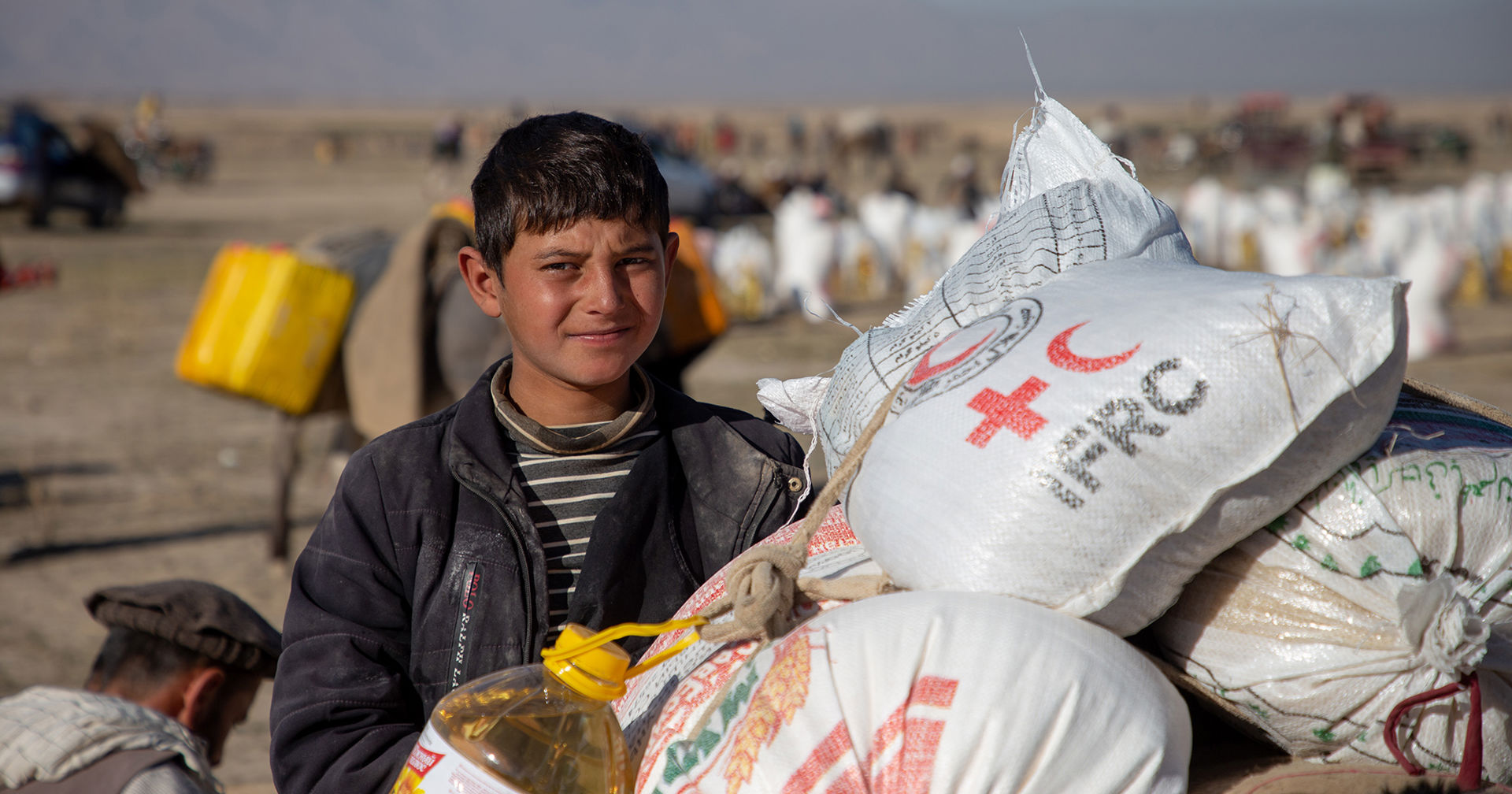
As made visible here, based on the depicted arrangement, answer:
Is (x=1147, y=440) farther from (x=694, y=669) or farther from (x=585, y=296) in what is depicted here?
(x=585, y=296)

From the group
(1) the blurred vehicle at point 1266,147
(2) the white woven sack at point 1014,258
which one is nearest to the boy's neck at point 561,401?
(2) the white woven sack at point 1014,258

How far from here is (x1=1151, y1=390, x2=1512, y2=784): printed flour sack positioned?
119cm

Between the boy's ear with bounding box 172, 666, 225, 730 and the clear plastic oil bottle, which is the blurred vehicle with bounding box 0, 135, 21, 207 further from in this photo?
the clear plastic oil bottle

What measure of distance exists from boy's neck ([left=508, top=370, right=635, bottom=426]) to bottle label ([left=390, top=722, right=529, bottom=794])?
0.65 meters

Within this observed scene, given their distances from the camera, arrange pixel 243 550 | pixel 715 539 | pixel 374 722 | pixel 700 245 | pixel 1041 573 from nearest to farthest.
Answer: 1. pixel 1041 573
2. pixel 374 722
3. pixel 715 539
4. pixel 243 550
5. pixel 700 245

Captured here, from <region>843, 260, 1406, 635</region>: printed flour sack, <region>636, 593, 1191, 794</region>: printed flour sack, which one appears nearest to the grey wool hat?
<region>636, 593, 1191, 794</region>: printed flour sack

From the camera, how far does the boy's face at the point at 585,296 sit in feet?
5.24

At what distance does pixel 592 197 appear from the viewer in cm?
159

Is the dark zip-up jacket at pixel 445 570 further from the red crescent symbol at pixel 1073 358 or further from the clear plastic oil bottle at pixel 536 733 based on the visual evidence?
the red crescent symbol at pixel 1073 358

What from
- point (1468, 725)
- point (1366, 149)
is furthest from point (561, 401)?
point (1366, 149)

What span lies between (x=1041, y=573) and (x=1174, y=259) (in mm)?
514

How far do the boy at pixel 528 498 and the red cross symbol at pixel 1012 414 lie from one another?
0.60m

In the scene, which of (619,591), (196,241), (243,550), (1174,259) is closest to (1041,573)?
(1174,259)

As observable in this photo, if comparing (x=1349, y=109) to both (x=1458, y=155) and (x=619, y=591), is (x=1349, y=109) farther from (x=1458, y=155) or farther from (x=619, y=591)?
(x=619, y=591)
